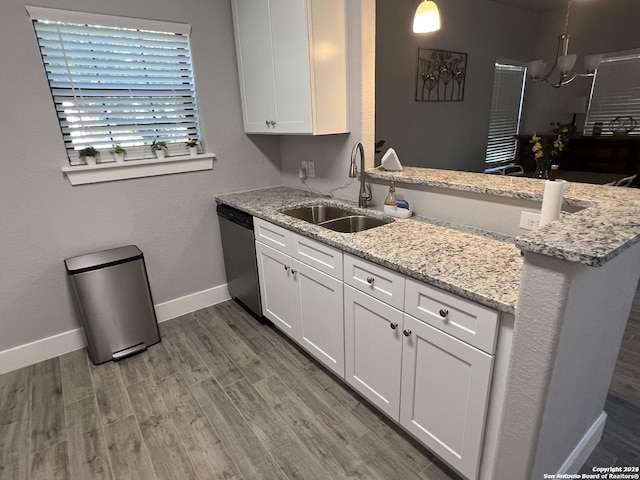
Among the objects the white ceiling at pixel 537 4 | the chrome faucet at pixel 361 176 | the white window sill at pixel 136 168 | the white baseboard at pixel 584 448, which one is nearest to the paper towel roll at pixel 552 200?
the white baseboard at pixel 584 448

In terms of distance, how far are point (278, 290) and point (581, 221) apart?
173 cm

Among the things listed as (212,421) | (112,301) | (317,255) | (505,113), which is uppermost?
(505,113)

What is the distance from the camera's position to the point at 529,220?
1.58 m

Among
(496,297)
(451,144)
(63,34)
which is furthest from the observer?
(451,144)

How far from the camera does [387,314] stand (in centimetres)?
154

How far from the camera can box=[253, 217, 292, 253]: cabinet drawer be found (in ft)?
7.01

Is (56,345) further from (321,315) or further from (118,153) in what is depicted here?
(321,315)

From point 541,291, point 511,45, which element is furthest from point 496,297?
point 511,45

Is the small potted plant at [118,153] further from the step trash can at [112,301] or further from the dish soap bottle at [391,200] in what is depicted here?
the dish soap bottle at [391,200]

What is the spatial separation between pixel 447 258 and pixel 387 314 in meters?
0.35

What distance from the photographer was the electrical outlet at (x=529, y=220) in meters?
1.56

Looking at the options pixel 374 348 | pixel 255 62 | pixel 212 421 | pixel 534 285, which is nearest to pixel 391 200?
pixel 374 348

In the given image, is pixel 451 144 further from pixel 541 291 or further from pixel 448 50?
pixel 541 291

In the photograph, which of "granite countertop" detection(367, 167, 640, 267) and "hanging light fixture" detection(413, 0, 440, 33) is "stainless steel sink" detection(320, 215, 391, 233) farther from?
"hanging light fixture" detection(413, 0, 440, 33)
